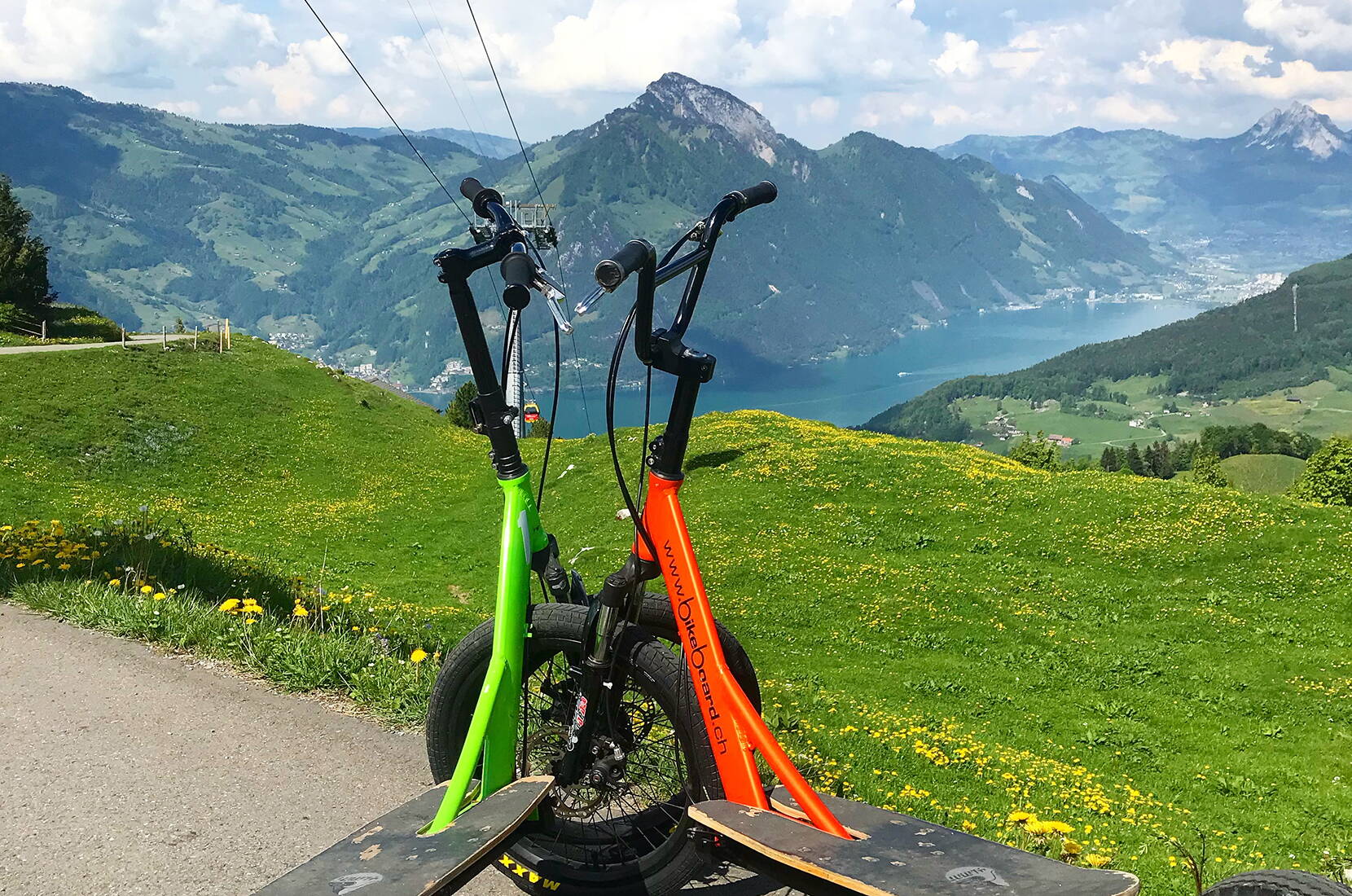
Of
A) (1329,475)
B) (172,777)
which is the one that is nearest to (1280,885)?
(172,777)

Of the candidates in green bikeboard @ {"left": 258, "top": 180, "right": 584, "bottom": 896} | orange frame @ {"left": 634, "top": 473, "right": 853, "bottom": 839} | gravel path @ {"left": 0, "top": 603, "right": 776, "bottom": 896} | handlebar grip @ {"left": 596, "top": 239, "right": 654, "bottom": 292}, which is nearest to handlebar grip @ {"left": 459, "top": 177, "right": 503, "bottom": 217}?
green bikeboard @ {"left": 258, "top": 180, "right": 584, "bottom": 896}

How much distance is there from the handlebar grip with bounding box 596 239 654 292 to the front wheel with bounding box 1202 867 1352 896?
10.1 ft

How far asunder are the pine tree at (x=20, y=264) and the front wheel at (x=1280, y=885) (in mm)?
66190

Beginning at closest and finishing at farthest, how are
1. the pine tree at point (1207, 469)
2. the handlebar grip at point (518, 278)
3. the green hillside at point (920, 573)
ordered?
the handlebar grip at point (518, 278) < the green hillside at point (920, 573) < the pine tree at point (1207, 469)

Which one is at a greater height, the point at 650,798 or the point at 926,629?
the point at 650,798

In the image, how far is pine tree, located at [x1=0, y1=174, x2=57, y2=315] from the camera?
58.4 m

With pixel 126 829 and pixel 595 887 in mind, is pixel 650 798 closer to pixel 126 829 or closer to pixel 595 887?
pixel 595 887

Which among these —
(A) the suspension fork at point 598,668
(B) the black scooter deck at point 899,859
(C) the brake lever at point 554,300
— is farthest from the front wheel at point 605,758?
(C) the brake lever at point 554,300

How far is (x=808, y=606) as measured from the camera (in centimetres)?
2009

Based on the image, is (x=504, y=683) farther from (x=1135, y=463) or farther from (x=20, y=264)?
(x=1135, y=463)

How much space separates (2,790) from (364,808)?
2.10 m

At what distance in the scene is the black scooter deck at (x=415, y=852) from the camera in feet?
12.5

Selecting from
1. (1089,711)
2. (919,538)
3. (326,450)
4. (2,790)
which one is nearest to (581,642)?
(2,790)

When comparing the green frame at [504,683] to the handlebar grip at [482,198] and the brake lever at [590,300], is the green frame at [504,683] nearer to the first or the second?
the brake lever at [590,300]
